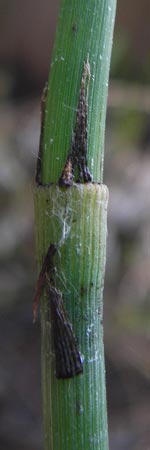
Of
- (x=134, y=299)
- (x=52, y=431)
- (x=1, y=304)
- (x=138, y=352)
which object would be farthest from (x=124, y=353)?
(x=52, y=431)

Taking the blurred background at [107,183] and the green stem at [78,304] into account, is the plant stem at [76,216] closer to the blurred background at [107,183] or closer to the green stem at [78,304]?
the green stem at [78,304]

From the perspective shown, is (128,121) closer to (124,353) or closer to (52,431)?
(124,353)


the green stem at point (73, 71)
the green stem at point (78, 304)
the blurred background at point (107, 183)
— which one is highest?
the green stem at point (73, 71)

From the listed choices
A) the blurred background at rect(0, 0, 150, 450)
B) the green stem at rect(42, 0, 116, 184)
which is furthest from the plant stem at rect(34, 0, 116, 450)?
the blurred background at rect(0, 0, 150, 450)

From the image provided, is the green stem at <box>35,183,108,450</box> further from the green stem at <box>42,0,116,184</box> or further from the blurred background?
the blurred background

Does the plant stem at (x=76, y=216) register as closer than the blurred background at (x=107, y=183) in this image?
Yes

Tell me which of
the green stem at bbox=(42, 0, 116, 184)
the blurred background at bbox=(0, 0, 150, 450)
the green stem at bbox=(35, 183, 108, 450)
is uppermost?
the green stem at bbox=(42, 0, 116, 184)

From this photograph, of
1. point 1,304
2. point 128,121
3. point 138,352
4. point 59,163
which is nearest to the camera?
point 59,163

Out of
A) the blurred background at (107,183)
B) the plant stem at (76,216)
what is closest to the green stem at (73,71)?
the plant stem at (76,216)

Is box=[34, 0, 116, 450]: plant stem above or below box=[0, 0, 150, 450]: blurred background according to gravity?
above
